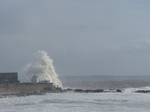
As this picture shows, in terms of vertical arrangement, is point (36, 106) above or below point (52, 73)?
below

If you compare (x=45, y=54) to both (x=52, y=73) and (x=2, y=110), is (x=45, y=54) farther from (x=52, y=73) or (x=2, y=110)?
(x=2, y=110)

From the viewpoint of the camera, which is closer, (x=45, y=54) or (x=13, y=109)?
(x=13, y=109)

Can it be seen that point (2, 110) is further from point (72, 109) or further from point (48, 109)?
point (72, 109)

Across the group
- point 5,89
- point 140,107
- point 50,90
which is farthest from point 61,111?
point 50,90

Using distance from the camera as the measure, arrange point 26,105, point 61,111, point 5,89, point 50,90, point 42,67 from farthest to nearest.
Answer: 1. point 42,67
2. point 50,90
3. point 5,89
4. point 26,105
5. point 61,111

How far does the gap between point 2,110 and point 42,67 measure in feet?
115

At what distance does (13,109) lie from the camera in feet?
84.0

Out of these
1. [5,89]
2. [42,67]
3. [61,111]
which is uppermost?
[42,67]

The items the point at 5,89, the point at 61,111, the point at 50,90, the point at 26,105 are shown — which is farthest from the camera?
the point at 50,90

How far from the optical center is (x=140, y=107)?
27.1 m

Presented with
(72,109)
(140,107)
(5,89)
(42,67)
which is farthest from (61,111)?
(42,67)

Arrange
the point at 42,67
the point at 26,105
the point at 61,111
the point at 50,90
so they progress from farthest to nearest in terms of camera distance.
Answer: the point at 42,67 → the point at 50,90 → the point at 26,105 → the point at 61,111

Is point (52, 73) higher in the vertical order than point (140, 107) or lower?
higher

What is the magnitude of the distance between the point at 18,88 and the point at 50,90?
520cm
